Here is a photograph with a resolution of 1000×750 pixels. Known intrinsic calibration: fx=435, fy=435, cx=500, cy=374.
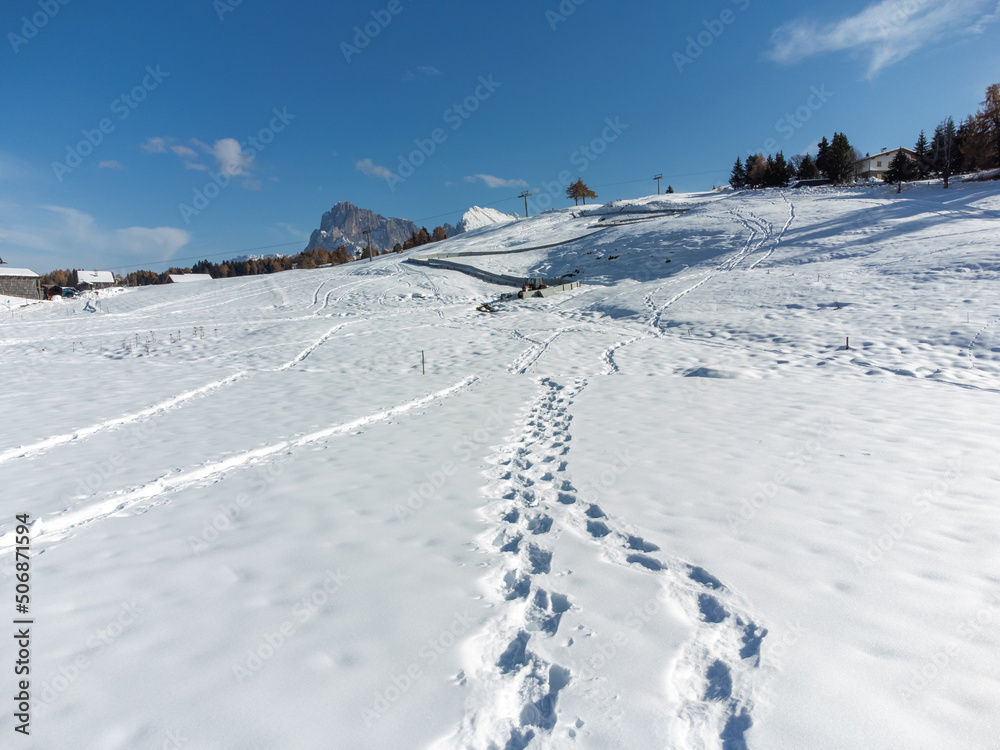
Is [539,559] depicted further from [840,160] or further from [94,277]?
[94,277]

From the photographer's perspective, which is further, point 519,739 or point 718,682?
point 718,682

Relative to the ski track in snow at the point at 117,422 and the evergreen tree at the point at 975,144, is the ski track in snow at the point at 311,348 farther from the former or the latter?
the evergreen tree at the point at 975,144

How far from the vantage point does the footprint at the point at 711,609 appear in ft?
11.0

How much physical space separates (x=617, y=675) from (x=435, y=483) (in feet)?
12.1

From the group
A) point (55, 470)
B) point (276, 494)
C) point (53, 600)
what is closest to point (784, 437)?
point (276, 494)

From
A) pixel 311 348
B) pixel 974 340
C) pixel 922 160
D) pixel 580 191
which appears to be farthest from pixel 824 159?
pixel 311 348

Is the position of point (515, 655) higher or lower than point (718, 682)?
higher

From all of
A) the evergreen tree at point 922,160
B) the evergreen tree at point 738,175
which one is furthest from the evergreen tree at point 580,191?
the evergreen tree at point 922,160

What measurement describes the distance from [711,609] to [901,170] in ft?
231

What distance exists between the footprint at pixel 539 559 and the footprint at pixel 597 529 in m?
0.60

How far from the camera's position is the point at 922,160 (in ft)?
174

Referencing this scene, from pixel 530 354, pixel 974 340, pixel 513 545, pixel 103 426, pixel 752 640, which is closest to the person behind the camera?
pixel 752 640

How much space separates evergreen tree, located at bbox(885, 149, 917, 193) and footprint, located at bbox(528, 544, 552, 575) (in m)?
67.2

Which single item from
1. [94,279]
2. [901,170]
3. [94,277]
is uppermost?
[94,277]
